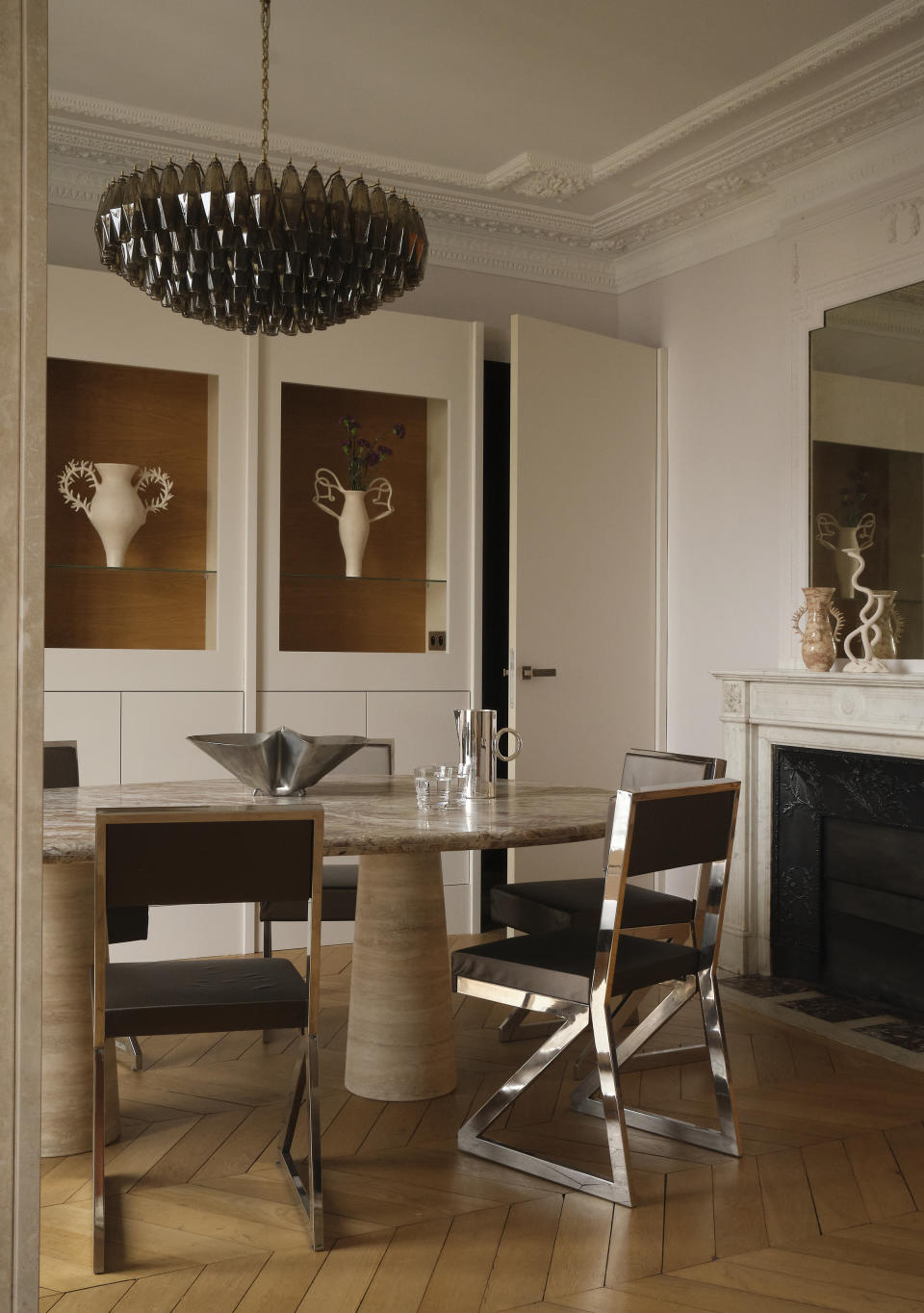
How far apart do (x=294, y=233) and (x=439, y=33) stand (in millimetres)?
1512

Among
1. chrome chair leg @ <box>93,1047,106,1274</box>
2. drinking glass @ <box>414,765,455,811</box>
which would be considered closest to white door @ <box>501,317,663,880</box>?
drinking glass @ <box>414,765,455,811</box>

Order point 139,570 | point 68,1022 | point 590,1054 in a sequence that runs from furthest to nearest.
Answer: point 139,570 < point 590,1054 < point 68,1022

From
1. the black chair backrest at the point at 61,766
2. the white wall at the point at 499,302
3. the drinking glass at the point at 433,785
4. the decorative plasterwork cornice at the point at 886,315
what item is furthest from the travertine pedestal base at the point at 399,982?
the white wall at the point at 499,302

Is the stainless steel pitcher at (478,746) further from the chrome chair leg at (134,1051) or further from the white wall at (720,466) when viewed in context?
the white wall at (720,466)

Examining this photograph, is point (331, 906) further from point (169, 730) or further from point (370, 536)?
point (370, 536)

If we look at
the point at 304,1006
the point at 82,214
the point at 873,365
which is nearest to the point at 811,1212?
the point at 304,1006

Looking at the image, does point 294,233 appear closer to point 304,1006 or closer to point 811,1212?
point 304,1006

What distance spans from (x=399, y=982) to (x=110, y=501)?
2350 mm

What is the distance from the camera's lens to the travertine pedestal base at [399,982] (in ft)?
9.78

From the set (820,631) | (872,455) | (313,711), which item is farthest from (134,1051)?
(872,455)

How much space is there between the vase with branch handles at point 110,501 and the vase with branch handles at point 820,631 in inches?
100

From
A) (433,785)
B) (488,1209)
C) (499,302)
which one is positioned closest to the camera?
(488,1209)

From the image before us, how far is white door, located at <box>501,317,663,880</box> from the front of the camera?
192 inches

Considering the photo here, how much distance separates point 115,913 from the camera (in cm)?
316
